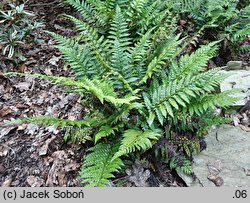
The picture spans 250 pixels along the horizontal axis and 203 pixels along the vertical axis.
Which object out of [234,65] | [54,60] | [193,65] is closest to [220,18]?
[234,65]

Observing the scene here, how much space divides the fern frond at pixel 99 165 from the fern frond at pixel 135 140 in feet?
0.61

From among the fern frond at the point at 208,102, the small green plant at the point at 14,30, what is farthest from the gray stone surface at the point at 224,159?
the small green plant at the point at 14,30

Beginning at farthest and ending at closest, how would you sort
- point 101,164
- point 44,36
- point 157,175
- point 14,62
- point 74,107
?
point 44,36 → point 14,62 → point 74,107 → point 157,175 → point 101,164

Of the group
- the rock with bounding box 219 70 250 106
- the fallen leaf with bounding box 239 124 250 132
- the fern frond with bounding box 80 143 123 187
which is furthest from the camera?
the rock with bounding box 219 70 250 106

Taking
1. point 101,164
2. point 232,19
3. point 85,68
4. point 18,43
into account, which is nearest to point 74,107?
point 85,68

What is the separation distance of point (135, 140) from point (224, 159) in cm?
140

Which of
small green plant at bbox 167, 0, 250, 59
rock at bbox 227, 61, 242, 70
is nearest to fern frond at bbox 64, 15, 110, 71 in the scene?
small green plant at bbox 167, 0, 250, 59

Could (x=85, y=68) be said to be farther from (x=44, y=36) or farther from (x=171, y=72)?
(x=44, y=36)

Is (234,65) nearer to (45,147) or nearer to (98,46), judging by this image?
(98,46)

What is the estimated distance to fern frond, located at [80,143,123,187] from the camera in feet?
11.8

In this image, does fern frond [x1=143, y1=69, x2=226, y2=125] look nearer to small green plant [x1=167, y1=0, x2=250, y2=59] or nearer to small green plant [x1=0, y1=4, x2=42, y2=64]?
small green plant [x1=167, y1=0, x2=250, y2=59]

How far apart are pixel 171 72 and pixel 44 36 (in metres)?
2.78

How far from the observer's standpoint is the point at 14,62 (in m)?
5.64

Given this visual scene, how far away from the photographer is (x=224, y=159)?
4441 mm
